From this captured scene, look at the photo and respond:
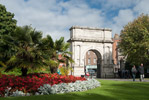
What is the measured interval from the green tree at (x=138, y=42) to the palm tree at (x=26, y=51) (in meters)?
16.5

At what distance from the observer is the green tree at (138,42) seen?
23336 millimetres

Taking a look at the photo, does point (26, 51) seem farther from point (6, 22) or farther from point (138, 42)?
point (138, 42)

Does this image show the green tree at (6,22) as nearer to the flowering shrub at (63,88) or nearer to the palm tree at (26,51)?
the palm tree at (26,51)

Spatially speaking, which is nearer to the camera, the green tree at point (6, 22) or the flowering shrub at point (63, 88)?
the flowering shrub at point (63, 88)

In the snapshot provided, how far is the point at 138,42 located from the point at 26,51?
62.3 feet

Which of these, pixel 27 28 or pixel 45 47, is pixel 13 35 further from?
pixel 45 47

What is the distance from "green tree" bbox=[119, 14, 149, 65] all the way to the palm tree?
54.0 feet

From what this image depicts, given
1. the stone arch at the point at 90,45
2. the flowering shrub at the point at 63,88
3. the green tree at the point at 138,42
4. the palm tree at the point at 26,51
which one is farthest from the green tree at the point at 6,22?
the flowering shrub at the point at 63,88

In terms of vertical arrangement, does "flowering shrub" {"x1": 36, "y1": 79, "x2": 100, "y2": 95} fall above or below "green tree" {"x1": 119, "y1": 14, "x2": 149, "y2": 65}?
below

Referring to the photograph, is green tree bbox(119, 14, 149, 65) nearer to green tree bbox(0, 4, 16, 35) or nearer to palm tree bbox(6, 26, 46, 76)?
green tree bbox(0, 4, 16, 35)

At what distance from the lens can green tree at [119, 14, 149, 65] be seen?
76.6ft

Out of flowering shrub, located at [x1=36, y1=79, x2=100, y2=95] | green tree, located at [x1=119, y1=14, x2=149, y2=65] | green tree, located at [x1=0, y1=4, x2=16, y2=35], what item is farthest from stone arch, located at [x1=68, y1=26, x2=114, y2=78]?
flowering shrub, located at [x1=36, y1=79, x2=100, y2=95]

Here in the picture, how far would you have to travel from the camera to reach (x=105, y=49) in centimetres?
3103

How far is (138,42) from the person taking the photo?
81.4 ft
